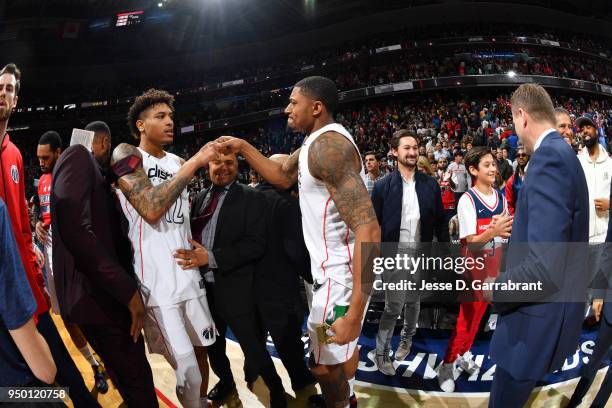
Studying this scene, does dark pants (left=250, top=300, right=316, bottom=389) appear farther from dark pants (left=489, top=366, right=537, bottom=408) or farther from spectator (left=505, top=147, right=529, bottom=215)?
spectator (left=505, top=147, right=529, bottom=215)

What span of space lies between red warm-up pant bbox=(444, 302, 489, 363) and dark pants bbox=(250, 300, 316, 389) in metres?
1.19

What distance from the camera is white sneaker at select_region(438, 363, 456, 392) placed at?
3318 mm

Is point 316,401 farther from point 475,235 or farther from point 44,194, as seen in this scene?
point 44,194

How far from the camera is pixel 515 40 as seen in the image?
2234cm

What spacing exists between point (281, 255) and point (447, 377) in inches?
65.2

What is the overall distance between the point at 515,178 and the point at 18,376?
4470 mm

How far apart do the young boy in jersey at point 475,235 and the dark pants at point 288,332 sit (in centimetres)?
114

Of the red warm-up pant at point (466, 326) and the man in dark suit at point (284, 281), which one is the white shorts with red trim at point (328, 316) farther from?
the red warm-up pant at point (466, 326)

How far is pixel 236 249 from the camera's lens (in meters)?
2.98

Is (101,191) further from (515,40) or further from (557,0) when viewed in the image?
(557,0)

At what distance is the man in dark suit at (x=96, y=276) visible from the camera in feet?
6.84

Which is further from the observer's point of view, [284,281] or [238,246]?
[284,281]

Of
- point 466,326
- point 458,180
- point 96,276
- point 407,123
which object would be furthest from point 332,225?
point 407,123

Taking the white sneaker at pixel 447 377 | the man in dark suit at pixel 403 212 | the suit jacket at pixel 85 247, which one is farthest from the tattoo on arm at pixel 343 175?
the white sneaker at pixel 447 377
